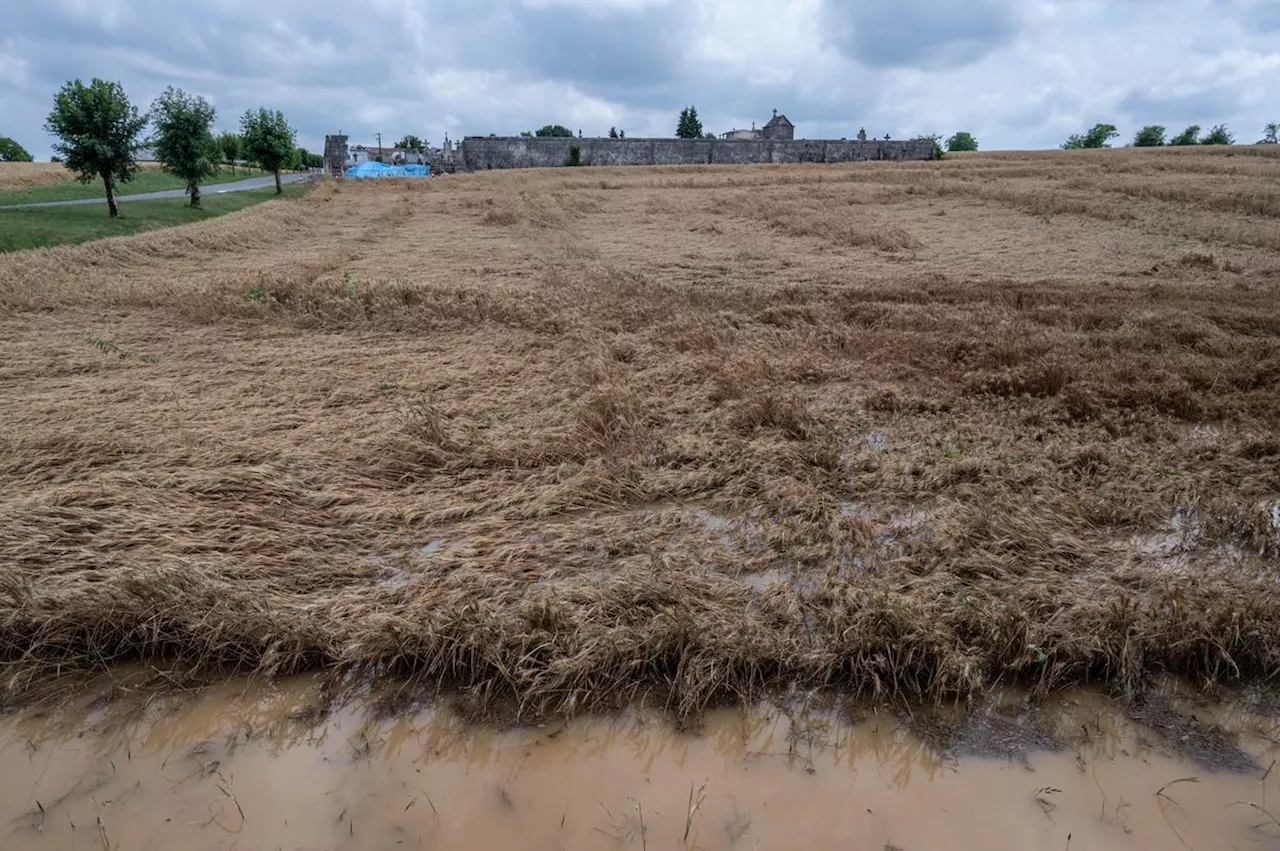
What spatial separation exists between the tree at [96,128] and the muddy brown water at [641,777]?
29238 mm

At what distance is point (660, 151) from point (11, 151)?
9296 cm

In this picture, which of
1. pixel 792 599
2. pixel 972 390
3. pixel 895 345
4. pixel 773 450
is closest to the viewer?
pixel 792 599

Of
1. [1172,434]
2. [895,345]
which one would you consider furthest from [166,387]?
Answer: [1172,434]

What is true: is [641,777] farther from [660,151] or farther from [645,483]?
[660,151]

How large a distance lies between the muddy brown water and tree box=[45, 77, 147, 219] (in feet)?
95.9

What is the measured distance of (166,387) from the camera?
689 centimetres

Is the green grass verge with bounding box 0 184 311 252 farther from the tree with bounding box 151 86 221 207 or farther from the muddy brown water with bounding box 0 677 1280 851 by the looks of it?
the muddy brown water with bounding box 0 677 1280 851

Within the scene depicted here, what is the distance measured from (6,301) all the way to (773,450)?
11804 mm

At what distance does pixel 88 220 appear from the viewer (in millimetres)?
23281

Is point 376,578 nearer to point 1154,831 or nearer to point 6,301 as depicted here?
point 1154,831

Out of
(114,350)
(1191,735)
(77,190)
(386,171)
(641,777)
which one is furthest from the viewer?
(386,171)

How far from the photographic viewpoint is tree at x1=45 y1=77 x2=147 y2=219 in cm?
2488

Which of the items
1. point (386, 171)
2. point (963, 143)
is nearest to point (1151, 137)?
point (963, 143)

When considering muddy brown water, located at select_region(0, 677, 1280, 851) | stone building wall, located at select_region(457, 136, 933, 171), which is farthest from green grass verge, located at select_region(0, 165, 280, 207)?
muddy brown water, located at select_region(0, 677, 1280, 851)
